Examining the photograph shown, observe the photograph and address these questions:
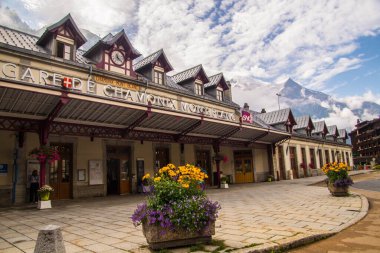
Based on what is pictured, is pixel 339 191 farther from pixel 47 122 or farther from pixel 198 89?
pixel 198 89

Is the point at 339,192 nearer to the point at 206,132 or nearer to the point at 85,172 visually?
the point at 206,132

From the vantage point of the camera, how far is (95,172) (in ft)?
47.0

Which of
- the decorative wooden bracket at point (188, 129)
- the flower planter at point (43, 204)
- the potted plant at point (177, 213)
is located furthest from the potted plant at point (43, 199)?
the decorative wooden bracket at point (188, 129)

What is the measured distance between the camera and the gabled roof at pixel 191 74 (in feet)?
65.3

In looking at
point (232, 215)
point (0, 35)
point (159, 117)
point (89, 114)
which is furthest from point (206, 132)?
point (0, 35)

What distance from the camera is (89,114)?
12.1m

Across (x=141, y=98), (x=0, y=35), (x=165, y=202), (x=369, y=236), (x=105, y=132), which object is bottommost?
(x=369, y=236)

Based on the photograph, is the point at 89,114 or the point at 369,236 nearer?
the point at 369,236

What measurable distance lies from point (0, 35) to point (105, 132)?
6244 mm

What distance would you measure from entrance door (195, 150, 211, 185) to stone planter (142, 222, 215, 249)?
1551 centimetres

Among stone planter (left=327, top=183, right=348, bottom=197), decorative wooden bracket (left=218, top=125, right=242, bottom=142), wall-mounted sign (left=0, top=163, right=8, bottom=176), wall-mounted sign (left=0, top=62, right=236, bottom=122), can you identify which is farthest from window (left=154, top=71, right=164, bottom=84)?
stone planter (left=327, top=183, right=348, bottom=197)

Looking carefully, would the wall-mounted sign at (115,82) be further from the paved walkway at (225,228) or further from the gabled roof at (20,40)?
the paved walkway at (225,228)

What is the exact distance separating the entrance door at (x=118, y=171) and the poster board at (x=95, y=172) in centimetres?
99

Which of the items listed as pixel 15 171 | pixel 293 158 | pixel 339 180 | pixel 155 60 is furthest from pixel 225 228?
pixel 293 158
